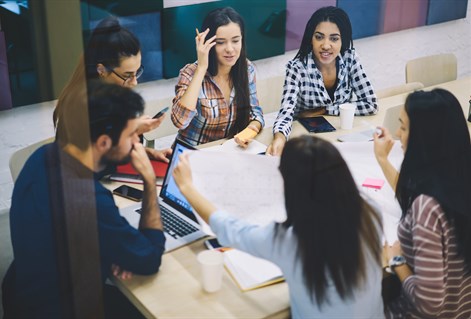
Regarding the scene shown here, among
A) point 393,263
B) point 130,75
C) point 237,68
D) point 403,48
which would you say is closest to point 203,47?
point 237,68

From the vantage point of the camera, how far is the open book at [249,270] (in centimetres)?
172

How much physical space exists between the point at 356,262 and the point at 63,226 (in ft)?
2.34

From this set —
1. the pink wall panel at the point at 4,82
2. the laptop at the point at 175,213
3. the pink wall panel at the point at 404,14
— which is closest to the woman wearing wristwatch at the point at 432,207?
the laptop at the point at 175,213

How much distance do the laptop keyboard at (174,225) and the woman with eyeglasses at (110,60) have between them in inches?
8.1

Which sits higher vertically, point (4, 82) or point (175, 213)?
point (4, 82)

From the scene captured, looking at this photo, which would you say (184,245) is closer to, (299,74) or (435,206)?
(435,206)

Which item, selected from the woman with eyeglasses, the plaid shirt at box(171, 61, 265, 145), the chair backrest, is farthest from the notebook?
the chair backrest

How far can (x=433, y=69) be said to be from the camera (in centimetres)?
248

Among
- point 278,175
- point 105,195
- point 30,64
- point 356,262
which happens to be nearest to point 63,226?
point 105,195

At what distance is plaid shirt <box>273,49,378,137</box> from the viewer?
252 cm

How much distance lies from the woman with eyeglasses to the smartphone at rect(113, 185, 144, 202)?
0.67 ft

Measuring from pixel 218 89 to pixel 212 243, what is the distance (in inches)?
30.8

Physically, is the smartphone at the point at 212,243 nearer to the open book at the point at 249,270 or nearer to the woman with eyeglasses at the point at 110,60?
the open book at the point at 249,270

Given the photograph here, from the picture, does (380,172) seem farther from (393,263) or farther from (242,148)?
(242,148)
